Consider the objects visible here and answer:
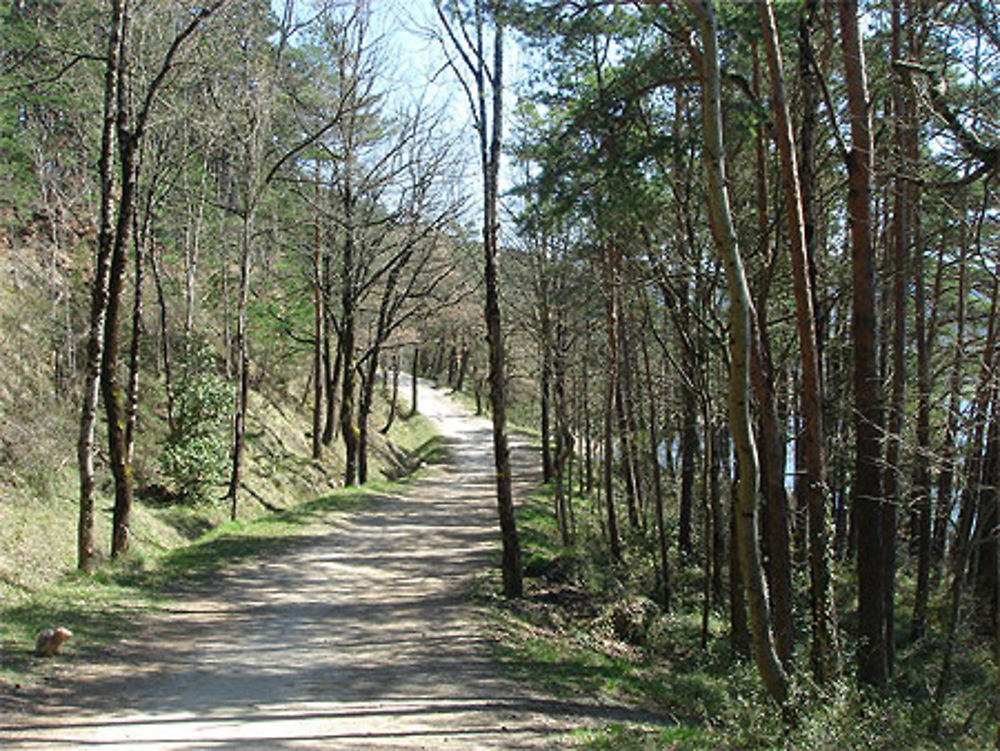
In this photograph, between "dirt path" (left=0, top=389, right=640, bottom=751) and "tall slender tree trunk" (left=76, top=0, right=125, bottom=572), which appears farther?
"tall slender tree trunk" (left=76, top=0, right=125, bottom=572)

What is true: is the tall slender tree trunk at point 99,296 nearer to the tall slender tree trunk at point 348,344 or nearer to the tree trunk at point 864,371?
the tree trunk at point 864,371

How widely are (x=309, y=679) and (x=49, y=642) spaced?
2.50 m

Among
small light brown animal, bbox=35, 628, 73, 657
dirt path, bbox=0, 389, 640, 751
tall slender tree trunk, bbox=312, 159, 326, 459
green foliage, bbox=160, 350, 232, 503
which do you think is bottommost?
dirt path, bbox=0, 389, 640, 751

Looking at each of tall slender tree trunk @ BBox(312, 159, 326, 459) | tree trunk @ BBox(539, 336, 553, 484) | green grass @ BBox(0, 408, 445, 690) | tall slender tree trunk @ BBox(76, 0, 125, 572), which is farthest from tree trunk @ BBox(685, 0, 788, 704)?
tall slender tree trunk @ BBox(312, 159, 326, 459)

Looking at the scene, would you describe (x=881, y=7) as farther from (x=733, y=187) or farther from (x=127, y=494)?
(x=127, y=494)

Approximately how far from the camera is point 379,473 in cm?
3266

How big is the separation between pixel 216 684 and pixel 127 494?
5.14 metres

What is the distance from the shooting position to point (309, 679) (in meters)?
8.07

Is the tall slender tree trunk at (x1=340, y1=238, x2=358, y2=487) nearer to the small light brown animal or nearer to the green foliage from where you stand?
the green foliage

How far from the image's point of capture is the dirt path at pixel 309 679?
21.1 feet

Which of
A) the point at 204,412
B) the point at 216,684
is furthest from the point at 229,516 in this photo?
the point at 216,684

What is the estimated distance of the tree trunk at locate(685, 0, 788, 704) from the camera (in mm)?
7055

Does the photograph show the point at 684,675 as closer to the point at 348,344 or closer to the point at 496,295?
the point at 496,295

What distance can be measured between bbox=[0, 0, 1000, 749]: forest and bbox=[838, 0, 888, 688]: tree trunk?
4cm
